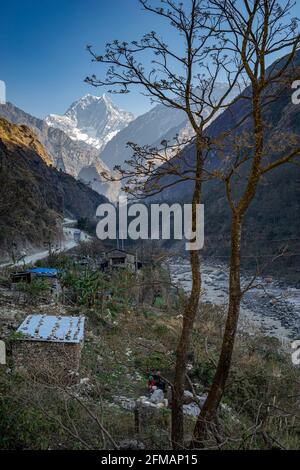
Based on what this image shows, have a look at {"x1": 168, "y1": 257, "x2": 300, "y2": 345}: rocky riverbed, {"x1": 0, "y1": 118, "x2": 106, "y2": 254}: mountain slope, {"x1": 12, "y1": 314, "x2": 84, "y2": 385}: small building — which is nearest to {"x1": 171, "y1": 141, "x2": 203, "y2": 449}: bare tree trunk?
{"x1": 12, "y1": 314, "x2": 84, "y2": 385}: small building

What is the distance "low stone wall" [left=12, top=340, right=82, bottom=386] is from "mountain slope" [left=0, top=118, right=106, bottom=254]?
13.5 metres

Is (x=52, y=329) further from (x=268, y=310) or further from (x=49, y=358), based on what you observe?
Answer: (x=268, y=310)

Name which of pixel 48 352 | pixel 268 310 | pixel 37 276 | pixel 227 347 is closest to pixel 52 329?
pixel 48 352

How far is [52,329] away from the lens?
8.27m

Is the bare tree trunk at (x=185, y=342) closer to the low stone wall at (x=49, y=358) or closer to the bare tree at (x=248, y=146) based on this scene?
the bare tree at (x=248, y=146)

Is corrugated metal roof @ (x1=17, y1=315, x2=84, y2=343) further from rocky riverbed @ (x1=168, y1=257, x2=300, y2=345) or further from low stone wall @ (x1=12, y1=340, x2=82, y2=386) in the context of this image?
rocky riverbed @ (x1=168, y1=257, x2=300, y2=345)

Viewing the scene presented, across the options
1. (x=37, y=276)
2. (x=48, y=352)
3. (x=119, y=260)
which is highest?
(x=37, y=276)

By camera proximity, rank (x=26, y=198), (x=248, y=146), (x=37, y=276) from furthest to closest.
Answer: (x=26, y=198)
(x=37, y=276)
(x=248, y=146)

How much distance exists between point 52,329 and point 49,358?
2.16 feet

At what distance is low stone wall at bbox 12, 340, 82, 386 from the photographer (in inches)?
301

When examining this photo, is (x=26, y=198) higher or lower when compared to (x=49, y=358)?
higher
